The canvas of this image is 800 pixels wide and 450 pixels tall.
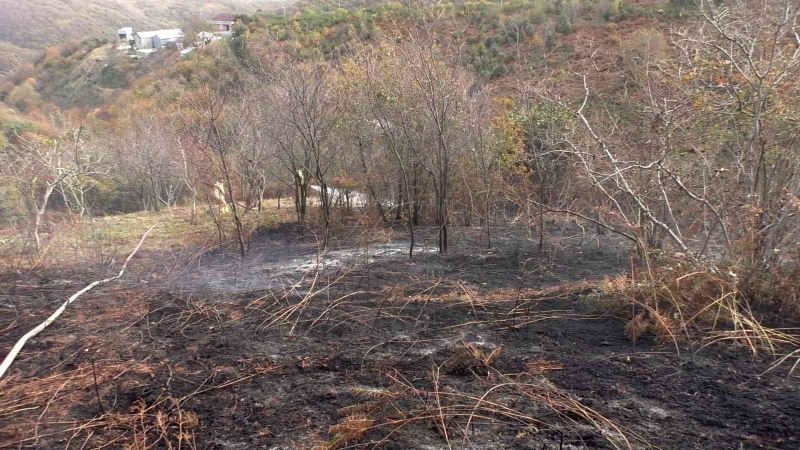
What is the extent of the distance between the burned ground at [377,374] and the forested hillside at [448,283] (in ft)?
0.08

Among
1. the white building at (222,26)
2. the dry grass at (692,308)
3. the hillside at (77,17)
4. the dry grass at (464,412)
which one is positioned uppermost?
the hillside at (77,17)

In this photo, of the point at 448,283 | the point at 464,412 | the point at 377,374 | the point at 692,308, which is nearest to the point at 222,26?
the point at 448,283

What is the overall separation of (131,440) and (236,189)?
11.0m

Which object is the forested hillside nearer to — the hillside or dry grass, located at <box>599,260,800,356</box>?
dry grass, located at <box>599,260,800,356</box>

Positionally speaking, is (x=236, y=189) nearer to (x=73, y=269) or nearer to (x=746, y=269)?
(x=73, y=269)

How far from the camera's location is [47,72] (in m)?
45.1

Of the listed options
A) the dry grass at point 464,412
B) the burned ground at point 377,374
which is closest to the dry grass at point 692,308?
the burned ground at point 377,374

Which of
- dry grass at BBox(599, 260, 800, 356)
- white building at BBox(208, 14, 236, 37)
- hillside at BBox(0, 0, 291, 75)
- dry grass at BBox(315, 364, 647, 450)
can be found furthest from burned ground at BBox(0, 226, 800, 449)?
hillside at BBox(0, 0, 291, 75)

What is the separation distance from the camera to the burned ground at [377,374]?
3219mm

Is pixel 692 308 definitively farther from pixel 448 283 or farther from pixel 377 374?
pixel 377 374

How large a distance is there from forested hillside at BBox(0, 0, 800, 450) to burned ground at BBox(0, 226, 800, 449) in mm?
24

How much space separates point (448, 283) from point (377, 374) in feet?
8.04

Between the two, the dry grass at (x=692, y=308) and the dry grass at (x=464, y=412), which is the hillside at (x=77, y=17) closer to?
the dry grass at (x=692, y=308)

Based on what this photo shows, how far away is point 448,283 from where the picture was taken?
20.6 ft
